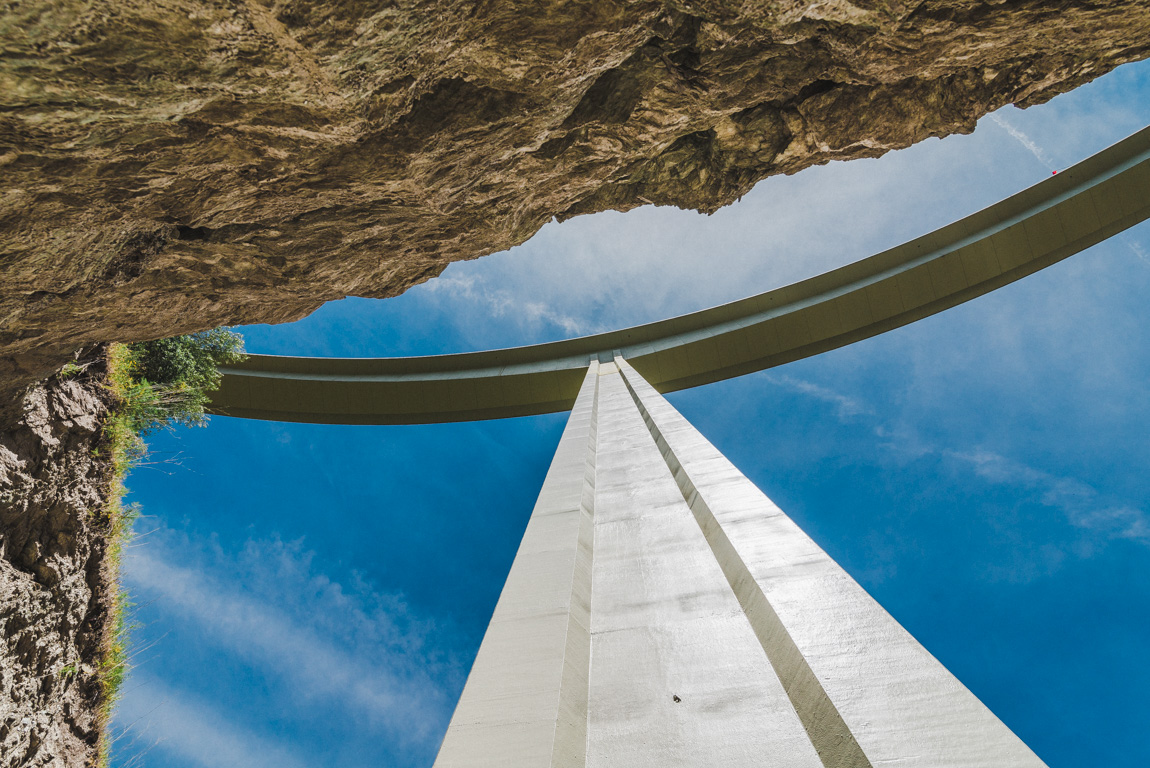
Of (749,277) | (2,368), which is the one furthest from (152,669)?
(749,277)

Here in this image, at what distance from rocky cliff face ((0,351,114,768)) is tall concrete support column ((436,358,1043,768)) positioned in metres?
5.86

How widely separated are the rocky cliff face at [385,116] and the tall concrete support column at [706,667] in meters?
3.07

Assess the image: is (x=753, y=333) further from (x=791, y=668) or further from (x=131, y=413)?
(x=791, y=668)

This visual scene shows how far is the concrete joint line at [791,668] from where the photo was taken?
218cm

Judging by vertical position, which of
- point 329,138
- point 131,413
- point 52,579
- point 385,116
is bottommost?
point 52,579

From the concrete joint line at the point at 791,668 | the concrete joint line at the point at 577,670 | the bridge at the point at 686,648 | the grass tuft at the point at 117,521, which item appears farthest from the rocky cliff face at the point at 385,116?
the concrete joint line at the point at 791,668

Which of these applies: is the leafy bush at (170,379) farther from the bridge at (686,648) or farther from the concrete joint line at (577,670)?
the concrete joint line at (577,670)

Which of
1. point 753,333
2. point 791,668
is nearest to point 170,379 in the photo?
point 791,668

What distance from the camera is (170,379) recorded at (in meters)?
10.0

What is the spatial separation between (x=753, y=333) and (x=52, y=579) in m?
15.6

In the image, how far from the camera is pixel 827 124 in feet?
20.4

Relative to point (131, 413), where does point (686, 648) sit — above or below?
below

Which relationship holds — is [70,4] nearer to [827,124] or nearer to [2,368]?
[2,368]

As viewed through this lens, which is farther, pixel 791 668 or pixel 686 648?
pixel 686 648
